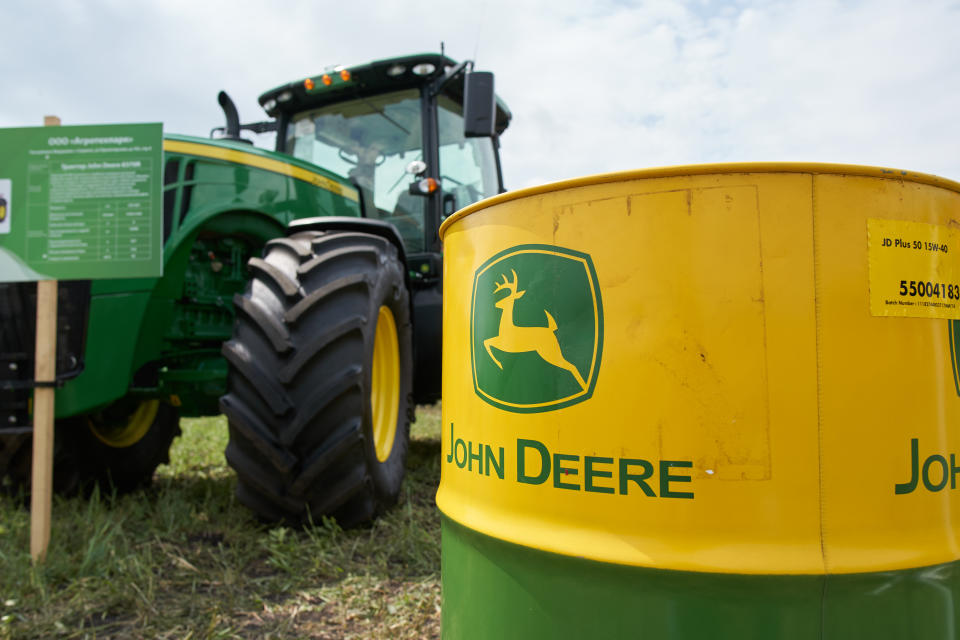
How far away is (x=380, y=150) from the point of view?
388cm

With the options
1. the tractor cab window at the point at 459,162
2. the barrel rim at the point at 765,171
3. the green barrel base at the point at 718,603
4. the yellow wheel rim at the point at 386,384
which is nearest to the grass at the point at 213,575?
the yellow wheel rim at the point at 386,384

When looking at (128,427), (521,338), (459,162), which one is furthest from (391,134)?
(521,338)

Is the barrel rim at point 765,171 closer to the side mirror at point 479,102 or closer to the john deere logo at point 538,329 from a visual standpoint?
the john deere logo at point 538,329

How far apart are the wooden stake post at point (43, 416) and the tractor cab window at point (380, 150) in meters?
1.81

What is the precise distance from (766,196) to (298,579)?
1853mm

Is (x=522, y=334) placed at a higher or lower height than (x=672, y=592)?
higher

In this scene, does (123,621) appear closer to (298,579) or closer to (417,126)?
(298,579)

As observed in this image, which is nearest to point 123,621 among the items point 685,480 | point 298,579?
point 298,579

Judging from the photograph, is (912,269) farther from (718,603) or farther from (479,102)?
(479,102)

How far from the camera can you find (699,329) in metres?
1.01

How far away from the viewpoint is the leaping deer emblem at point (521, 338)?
43.2 inches

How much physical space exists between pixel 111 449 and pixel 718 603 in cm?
327

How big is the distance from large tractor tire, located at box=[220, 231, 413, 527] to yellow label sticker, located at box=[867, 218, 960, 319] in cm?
172

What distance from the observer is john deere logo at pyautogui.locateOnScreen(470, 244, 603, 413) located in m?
1.08
